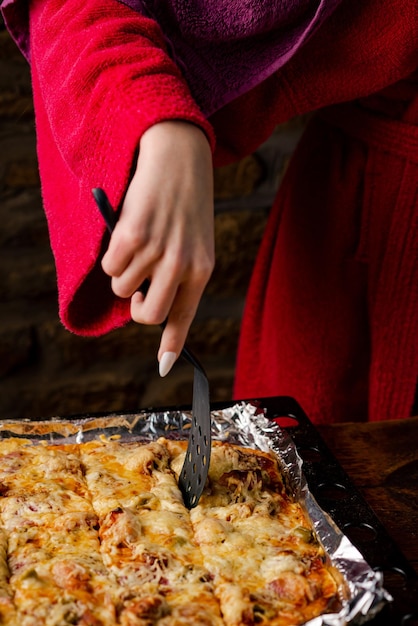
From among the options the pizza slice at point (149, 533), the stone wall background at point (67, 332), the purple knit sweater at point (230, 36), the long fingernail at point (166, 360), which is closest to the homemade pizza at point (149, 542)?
the pizza slice at point (149, 533)

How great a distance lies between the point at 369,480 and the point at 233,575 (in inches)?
10.9

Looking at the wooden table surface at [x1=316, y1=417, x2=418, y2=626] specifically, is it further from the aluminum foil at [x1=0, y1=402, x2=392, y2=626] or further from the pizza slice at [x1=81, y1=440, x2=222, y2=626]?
the pizza slice at [x1=81, y1=440, x2=222, y2=626]

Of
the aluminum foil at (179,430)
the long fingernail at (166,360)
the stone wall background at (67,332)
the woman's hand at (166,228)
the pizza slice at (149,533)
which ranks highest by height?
the woman's hand at (166,228)

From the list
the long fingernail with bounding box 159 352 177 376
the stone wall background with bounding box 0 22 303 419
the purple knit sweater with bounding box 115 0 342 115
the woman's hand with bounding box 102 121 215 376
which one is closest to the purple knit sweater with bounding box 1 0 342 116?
the purple knit sweater with bounding box 115 0 342 115

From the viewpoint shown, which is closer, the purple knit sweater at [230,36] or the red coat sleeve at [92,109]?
the red coat sleeve at [92,109]


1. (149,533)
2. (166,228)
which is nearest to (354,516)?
(149,533)

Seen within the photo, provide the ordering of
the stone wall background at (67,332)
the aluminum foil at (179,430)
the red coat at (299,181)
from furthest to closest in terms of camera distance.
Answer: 1. the stone wall background at (67,332)
2. the aluminum foil at (179,430)
3. the red coat at (299,181)

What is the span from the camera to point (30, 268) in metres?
1.92

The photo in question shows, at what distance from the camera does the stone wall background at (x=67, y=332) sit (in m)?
1.86

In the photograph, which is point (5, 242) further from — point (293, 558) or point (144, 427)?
point (293, 558)

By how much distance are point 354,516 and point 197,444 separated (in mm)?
191

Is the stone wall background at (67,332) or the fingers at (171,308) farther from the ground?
the fingers at (171,308)

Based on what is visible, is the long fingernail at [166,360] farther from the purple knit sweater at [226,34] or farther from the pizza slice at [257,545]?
the purple knit sweater at [226,34]

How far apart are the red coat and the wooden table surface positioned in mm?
168
